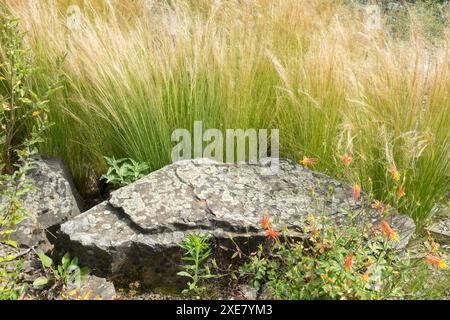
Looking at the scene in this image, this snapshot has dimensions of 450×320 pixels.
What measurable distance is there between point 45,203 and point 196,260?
796 millimetres

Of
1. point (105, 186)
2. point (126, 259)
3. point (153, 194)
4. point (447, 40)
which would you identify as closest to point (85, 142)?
point (105, 186)

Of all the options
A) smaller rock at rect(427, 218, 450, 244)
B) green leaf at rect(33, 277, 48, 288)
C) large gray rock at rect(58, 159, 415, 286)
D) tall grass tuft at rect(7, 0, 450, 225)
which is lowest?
smaller rock at rect(427, 218, 450, 244)

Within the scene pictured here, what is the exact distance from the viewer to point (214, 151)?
2.60 metres

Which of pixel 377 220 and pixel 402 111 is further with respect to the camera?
pixel 402 111

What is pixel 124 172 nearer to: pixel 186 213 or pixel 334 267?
pixel 186 213

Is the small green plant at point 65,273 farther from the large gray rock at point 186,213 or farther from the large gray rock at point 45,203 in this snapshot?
the large gray rock at point 45,203

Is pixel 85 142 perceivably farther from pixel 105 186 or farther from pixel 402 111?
pixel 402 111

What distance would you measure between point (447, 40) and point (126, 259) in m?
1.87

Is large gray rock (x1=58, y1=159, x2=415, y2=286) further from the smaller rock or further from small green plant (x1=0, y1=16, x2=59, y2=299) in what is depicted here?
the smaller rock

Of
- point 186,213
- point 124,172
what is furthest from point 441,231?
point 124,172

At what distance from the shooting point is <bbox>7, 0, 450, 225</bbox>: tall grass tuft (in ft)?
8.25

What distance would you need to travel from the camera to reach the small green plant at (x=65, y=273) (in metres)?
1.98

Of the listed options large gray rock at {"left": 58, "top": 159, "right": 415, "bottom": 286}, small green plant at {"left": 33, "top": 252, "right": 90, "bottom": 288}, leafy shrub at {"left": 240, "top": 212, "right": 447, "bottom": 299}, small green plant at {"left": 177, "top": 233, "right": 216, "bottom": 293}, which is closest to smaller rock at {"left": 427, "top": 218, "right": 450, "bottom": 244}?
large gray rock at {"left": 58, "top": 159, "right": 415, "bottom": 286}

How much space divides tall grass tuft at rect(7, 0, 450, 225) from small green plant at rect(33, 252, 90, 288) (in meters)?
0.71
